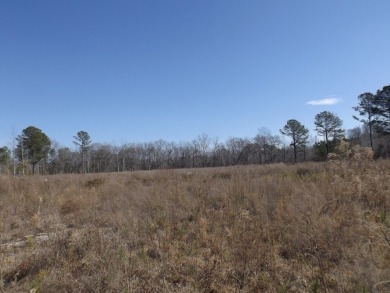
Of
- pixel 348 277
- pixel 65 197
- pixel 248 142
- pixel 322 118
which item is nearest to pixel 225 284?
pixel 348 277

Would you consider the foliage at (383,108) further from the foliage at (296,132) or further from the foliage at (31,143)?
the foliage at (31,143)

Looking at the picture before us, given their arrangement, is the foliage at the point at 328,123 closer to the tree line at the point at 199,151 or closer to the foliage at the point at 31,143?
the tree line at the point at 199,151

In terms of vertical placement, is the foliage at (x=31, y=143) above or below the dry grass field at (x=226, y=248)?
above

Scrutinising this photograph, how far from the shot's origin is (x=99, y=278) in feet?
11.8

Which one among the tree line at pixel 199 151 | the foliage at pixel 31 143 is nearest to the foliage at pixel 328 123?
the tree line at pixel 199 151

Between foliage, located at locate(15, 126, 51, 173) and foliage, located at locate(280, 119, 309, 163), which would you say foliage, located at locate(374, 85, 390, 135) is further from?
foliage, located at locate(15, 126, 51, 173)

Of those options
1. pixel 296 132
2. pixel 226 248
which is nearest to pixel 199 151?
pixel 296 132

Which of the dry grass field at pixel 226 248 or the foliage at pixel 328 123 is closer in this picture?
the dry grass field at pixel 226 248

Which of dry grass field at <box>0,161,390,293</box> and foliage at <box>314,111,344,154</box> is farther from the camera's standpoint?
foliage at <box>314,111,344,154</box>

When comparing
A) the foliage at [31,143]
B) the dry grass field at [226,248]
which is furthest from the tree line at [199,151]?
the dry grass field at [226,248]

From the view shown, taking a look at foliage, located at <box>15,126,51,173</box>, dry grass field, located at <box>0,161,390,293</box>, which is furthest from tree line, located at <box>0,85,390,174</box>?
dry grass field, located at <box>0,161,390,293</box>

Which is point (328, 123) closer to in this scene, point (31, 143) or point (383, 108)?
point (383, 108)

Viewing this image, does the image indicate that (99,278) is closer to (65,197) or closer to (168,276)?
(168,276)

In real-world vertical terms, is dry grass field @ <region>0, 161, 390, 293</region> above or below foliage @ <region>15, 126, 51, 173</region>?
below
